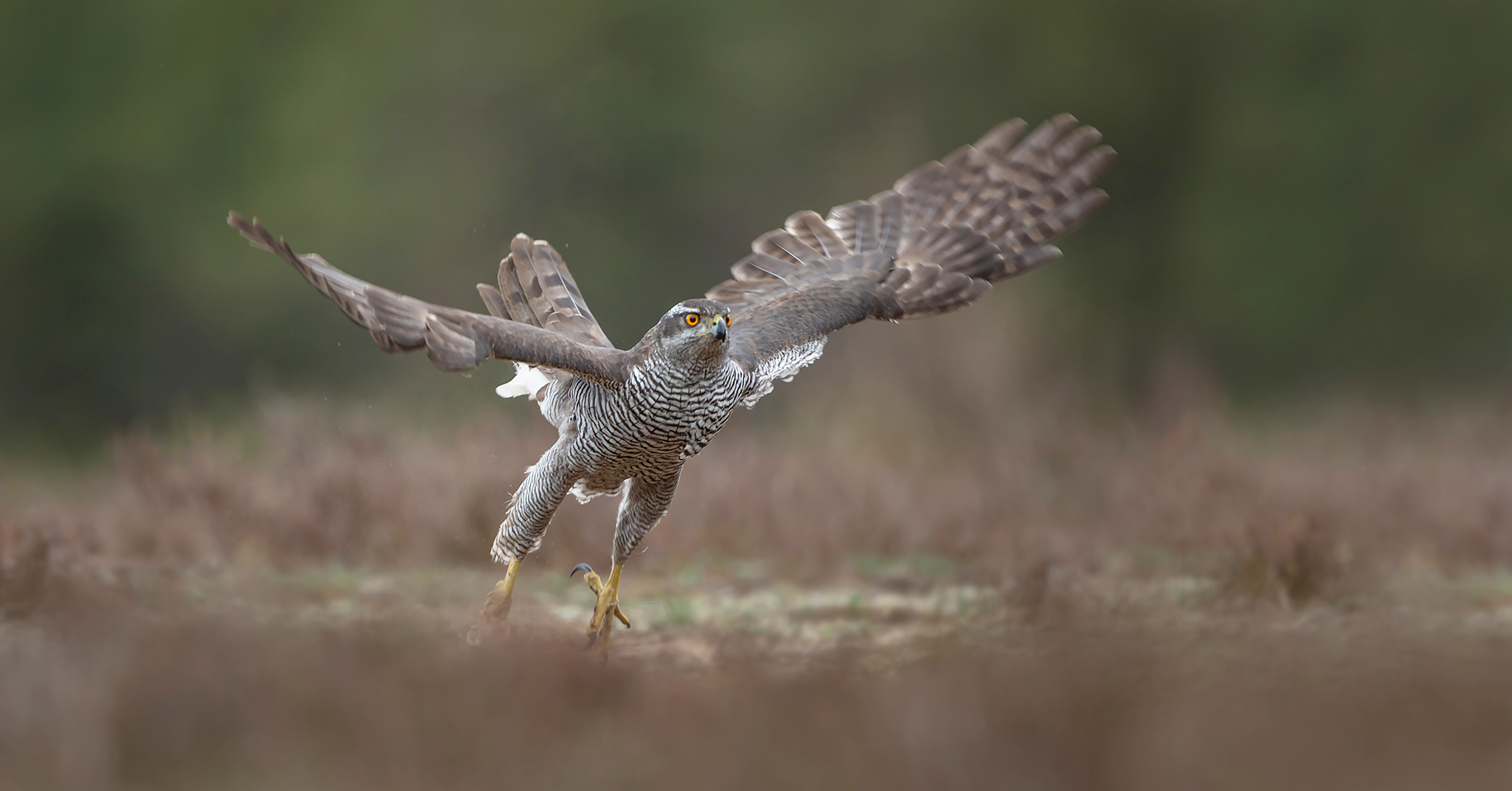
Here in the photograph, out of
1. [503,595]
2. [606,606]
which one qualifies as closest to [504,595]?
[503,595]

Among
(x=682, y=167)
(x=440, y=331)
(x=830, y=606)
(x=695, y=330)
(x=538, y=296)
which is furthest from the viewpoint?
(x=682, y=167)

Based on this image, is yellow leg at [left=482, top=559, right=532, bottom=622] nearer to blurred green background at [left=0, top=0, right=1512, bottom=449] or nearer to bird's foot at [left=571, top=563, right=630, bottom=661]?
bird's foot at [left=571, top=563, right=630, bottom=661]

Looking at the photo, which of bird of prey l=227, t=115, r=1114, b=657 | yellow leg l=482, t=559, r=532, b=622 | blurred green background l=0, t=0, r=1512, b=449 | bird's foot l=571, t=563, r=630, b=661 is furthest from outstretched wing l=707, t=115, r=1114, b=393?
blurred green background l=0, t=0, r=1512, b=449

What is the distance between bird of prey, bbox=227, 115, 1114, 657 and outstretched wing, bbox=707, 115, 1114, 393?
0.01 m

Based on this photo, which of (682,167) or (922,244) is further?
(682,167)

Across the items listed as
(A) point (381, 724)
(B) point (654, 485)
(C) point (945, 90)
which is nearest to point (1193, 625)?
(A) point (381, 724)

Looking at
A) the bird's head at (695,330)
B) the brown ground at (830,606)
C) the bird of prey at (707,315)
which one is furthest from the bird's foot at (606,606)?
the bird's head at (695,330)

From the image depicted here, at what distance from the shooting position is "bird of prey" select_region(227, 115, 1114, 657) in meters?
5.79

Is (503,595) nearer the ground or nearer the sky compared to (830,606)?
nearer the sky

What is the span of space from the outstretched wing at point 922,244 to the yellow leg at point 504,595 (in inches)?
63.0

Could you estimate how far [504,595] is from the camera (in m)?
6.85

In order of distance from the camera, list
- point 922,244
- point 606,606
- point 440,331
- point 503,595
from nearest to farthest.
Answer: point 440,331 → point 503,595 → point 606,606 → point 922,244

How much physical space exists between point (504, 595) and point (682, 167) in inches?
578

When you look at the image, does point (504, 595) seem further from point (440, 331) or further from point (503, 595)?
point (440, 331)
